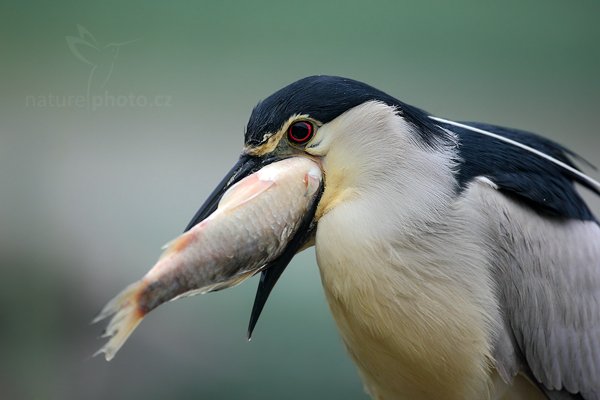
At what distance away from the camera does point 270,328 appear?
2135 millimetres

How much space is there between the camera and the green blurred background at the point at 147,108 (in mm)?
2205

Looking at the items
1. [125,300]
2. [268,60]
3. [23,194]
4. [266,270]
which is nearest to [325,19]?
[268,60]

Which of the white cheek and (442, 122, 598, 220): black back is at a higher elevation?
the white cheek

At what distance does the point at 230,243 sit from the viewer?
0.99 meters

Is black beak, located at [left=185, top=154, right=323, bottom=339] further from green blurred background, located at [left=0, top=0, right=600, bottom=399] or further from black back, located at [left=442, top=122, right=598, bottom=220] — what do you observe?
green blurred background, located at [left=0, top=0, right=600, bottom=399]

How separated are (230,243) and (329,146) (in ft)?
0.68

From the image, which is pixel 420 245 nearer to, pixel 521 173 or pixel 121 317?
pixel 521 173

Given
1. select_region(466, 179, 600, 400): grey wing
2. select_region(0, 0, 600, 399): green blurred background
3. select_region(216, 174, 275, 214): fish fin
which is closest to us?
select_region(216, 174, 275, 214): fish fin

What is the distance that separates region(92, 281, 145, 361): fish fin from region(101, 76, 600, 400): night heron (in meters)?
0.24

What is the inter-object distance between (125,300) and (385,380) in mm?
441

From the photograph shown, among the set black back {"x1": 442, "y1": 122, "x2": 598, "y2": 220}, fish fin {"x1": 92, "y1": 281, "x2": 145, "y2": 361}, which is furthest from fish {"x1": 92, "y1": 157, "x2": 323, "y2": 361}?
black back {"x1": 442, "y1": 122, "x2": 598, "y2": 220}

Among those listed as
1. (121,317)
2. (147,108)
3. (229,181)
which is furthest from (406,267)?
(147,108)

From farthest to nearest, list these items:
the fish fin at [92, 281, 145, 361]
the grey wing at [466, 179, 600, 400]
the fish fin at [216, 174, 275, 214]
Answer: the grey wing at [466, 179, 600, 400] → the fish fin at [216, 174, 275, 214] → the fish fin at [92, 281, 145, 361]

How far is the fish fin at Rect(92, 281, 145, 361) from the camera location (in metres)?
0.88
